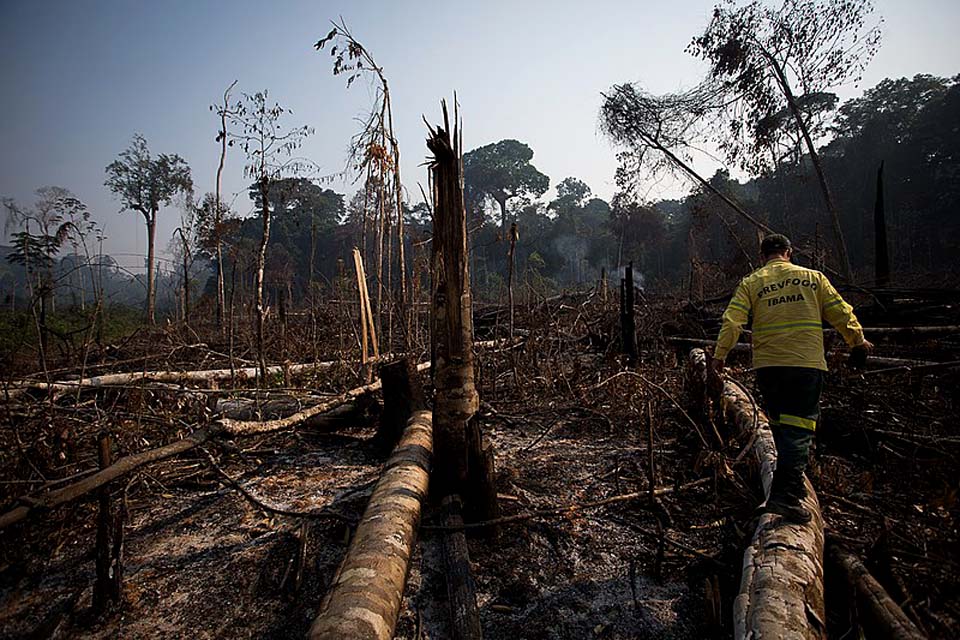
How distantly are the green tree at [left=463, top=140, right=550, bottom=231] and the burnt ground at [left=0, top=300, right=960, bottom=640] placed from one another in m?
50.6

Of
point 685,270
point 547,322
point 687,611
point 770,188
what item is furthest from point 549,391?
point 770,188

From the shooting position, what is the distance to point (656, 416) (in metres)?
5.11

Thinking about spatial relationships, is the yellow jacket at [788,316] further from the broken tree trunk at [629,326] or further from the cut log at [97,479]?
the broken tree trunk at [629,326]

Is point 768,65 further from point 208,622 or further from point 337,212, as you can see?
point 337,212

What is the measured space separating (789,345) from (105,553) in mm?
3936

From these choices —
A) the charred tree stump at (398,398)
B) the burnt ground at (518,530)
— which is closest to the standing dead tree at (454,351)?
the burnt ground at (518,530)

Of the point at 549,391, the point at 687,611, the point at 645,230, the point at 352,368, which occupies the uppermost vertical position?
the point at 645,230

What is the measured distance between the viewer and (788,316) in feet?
9.27

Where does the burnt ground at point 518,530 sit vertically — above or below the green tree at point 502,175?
below

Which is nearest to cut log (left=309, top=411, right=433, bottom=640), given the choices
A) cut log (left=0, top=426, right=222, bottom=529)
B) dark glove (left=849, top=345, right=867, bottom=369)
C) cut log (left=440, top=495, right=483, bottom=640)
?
cut log (left=440, top=495, right=483, bottom=640)

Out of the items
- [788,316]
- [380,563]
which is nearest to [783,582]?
[788,316]

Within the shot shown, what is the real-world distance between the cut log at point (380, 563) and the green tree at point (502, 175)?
51851 millimetres

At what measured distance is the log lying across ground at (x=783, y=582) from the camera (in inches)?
66.7

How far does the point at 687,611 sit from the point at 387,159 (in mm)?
6053
